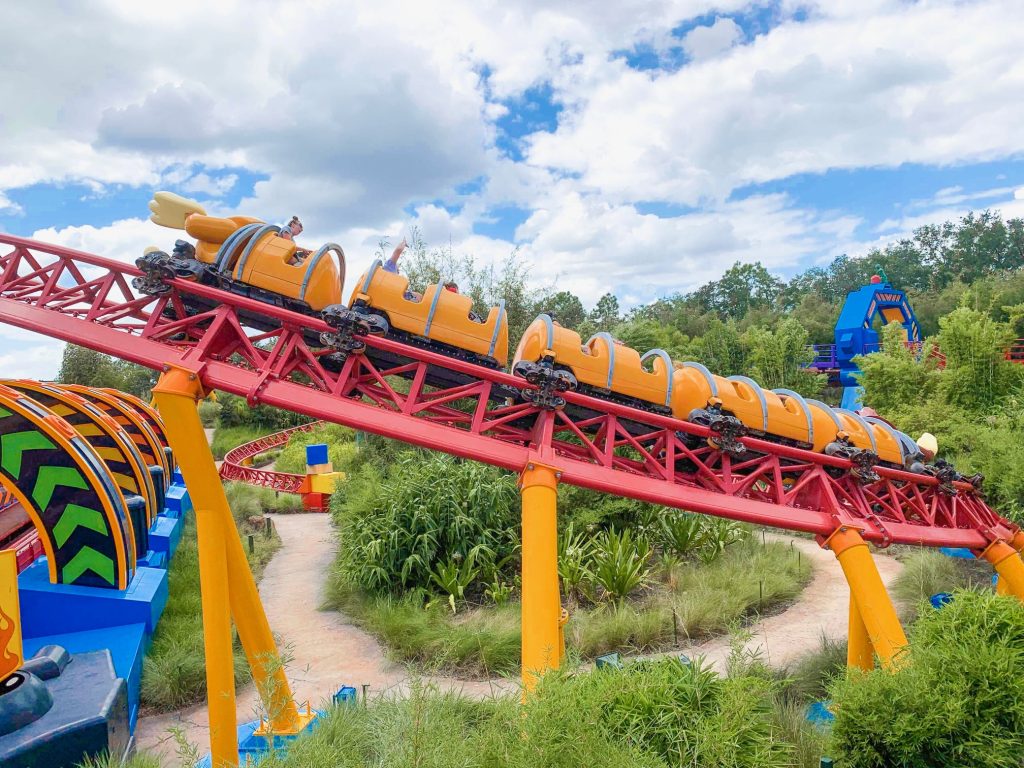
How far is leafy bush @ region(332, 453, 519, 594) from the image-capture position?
29.8ft

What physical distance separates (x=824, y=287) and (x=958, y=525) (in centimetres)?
6284

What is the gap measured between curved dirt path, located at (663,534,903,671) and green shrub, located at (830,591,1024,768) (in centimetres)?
277

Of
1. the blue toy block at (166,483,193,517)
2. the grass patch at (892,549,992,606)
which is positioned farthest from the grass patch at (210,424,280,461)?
the grass patch at (892,549,992,606)

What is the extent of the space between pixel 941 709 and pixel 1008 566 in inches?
143

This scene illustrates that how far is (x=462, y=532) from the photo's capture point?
30.7ft

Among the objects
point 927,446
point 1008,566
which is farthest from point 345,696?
point 1008,566

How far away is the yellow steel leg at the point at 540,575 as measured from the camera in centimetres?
378

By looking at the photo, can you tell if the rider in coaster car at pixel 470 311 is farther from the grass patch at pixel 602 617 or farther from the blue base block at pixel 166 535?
the blue base block at pixel 166 535

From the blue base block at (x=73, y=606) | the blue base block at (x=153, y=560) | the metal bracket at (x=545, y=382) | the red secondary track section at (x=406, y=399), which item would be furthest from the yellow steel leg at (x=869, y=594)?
the blue base block at (x=153, y=560)

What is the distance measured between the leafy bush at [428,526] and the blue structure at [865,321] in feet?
47.0

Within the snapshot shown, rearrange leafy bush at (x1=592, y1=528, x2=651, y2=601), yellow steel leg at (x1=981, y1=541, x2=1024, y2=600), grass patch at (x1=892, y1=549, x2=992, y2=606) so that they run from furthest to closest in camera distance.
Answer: leafy bush at (x1=592, y1=528, x2=651, y2=601)
grass patch at (x1=892, y1=549, x2=992, y2=606)
yellow steel leg at (x1=981, y1=541, x2=1024, y2=600)

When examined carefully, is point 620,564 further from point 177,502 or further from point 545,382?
point 177,502

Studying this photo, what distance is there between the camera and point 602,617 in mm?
7719

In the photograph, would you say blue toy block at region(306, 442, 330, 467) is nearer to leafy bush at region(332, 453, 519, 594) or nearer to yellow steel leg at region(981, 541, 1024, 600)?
leafy bush at region(332, 453, 519, 594)
